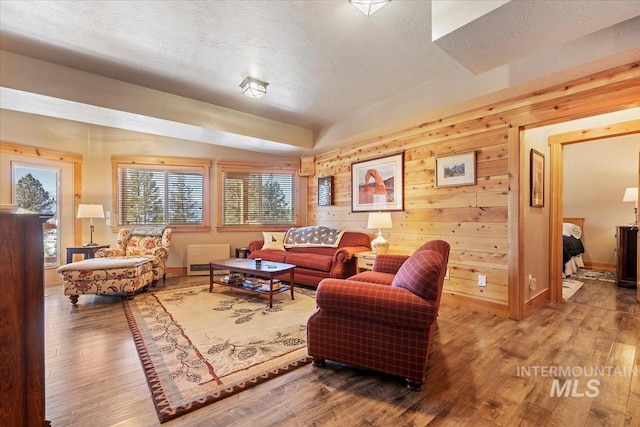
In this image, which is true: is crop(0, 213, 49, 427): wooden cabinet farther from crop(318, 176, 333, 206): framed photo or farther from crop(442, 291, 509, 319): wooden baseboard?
crop(318, 176, 333, 206): framed photo

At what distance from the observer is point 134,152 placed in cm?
513

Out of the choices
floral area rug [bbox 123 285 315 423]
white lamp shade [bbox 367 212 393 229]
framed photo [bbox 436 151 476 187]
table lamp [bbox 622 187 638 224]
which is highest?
framed photo [bbox 436 151 476 187]

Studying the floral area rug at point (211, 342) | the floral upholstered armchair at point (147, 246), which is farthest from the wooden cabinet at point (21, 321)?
the floral upholstered armchair at point (147, 246)

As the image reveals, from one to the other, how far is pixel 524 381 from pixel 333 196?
3869 mm

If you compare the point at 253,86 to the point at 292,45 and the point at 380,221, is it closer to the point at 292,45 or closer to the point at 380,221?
the point at 292,45

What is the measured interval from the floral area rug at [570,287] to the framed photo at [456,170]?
2.19 m

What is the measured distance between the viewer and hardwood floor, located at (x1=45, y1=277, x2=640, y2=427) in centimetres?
150

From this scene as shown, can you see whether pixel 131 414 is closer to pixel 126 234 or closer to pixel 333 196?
pixel 126 234

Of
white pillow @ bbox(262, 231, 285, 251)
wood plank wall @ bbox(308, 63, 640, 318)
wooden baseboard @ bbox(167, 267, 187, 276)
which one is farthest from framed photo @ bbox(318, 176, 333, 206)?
wooden baseboard @ bbox(167, 267, 187, 276)

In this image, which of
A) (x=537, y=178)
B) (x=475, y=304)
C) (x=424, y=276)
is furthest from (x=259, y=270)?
(x=537, y=178)

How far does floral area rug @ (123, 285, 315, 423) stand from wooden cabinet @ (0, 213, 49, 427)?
591 millimetres

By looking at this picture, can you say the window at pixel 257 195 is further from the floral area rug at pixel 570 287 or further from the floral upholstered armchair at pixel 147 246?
the floral area rug at pixel 570 287

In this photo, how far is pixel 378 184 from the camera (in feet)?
14.4

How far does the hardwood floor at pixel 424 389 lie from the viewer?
59.0 inches
